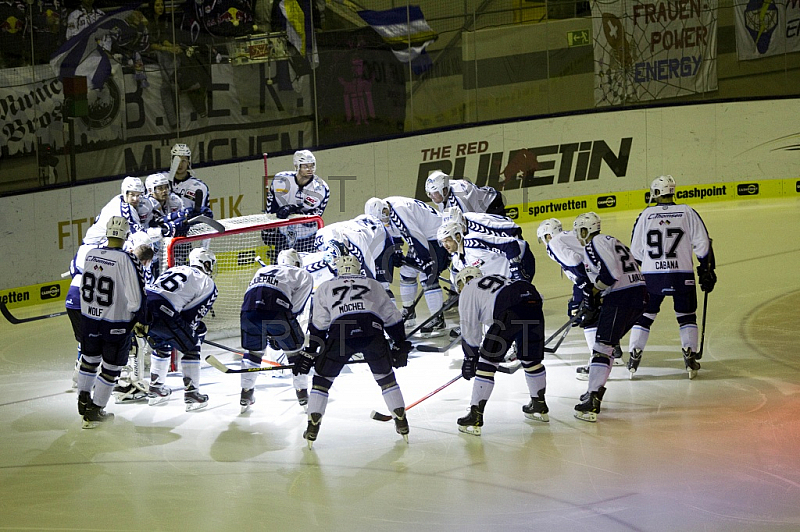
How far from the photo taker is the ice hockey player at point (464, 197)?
8.61m

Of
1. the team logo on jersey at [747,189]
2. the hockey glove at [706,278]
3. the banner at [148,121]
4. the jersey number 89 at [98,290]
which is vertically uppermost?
the banner at [148,121]

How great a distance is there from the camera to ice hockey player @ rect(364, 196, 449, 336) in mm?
8367

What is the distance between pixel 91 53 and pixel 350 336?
19.9 feet

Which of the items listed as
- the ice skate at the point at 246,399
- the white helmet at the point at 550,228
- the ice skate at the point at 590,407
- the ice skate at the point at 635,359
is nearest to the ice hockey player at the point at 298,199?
the white helmet at the point at 550,228

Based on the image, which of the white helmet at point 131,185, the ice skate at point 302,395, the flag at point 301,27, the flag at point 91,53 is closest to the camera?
the ice skate at point 302,395

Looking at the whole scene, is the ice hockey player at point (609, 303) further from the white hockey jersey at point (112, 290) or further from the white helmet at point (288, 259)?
the white hockey jersey at point (112, 290)

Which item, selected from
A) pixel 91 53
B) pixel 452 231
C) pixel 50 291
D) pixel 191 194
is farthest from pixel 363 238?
pixel 91 53

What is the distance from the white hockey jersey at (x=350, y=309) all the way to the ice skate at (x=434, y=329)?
2714mm

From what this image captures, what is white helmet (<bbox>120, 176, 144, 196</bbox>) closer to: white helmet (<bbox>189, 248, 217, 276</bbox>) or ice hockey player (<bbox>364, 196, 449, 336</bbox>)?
white helmet (<bbox>189, 248, 217, 276</bbox>)

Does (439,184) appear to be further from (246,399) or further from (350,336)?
(350,336)

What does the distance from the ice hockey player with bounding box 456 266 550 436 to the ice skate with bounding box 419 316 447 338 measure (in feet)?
8.26

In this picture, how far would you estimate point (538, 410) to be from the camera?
6.25 metres

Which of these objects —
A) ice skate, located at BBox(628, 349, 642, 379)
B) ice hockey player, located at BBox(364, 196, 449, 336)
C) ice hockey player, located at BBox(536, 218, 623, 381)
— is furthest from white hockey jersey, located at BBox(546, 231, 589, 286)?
ice hockey player, located at BBox(364, 196, 449, 336)

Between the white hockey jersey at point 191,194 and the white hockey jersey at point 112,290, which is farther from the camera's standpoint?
the white hockey jersey at point 191,194
